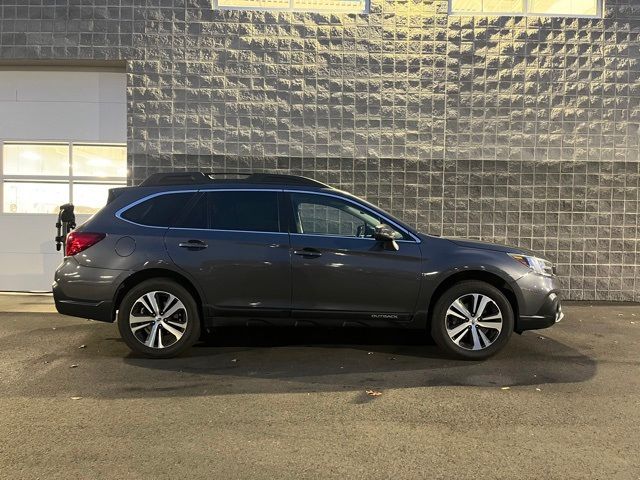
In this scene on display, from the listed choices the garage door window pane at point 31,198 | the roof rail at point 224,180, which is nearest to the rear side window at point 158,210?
the roof rail at point 224,180

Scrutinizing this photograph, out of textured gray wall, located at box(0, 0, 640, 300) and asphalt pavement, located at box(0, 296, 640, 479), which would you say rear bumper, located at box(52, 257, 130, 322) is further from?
textured gray wall, located at box(0, 0, 640, 300)

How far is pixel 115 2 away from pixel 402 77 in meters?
4.59

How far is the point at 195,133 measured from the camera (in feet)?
29.1

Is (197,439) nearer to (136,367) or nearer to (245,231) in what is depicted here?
(136,367)

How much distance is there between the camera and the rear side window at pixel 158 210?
5.57 meters

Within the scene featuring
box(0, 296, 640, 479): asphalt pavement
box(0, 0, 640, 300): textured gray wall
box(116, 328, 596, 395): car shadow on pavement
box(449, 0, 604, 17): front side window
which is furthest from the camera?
box(449, 0, 604, 17): front side window

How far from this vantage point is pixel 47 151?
9148mm

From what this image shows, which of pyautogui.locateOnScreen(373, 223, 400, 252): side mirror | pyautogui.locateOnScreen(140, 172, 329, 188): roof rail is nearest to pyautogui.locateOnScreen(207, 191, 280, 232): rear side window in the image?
pyautogui.locateOnScreen(140, 172, 329, 188): roof rail

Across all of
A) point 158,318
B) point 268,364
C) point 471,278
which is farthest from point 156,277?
point 471,278

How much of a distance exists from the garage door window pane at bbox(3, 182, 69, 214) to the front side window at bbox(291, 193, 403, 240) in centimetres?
521

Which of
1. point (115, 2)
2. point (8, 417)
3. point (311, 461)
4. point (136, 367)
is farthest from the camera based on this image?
point (115, 2)

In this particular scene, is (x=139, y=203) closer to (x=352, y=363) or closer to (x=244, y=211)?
(x=244, y=211)

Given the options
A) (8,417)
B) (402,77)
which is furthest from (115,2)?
(8,417)

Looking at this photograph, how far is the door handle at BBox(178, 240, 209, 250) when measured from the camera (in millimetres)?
5469
